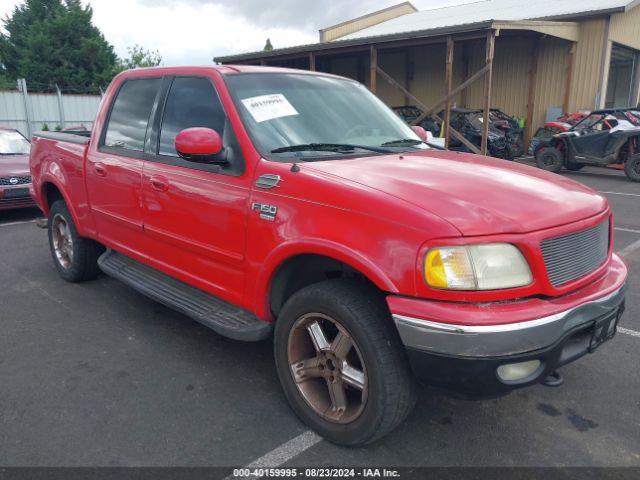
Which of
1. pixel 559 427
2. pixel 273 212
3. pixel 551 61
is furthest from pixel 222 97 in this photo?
pixel 551 61

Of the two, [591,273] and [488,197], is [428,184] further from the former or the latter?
[591,273]

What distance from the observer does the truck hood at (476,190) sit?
226 cm

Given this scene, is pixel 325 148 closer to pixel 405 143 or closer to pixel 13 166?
pixel 405 143

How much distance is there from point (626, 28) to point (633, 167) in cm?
877

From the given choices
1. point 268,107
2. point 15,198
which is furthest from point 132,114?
point 15,198

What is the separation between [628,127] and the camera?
515 inches

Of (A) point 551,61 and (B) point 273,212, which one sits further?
Result: (A) point 551,61

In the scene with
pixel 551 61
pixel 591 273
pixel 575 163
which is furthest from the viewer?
pixel 551 61

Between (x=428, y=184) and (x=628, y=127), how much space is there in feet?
42.7

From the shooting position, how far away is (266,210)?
9.16ft

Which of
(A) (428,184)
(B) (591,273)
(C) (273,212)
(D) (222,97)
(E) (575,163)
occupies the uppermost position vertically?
(D) (222,97)

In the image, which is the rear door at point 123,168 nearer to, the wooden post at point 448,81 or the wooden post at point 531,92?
the wooden post at point 448,81

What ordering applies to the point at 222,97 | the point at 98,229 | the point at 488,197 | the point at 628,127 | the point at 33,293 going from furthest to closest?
the point at 628,127 → the point at 33,293 → the point at 98,229 → the point at 222,97 → the point at 488,197

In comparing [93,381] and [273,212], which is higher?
[273,212]
